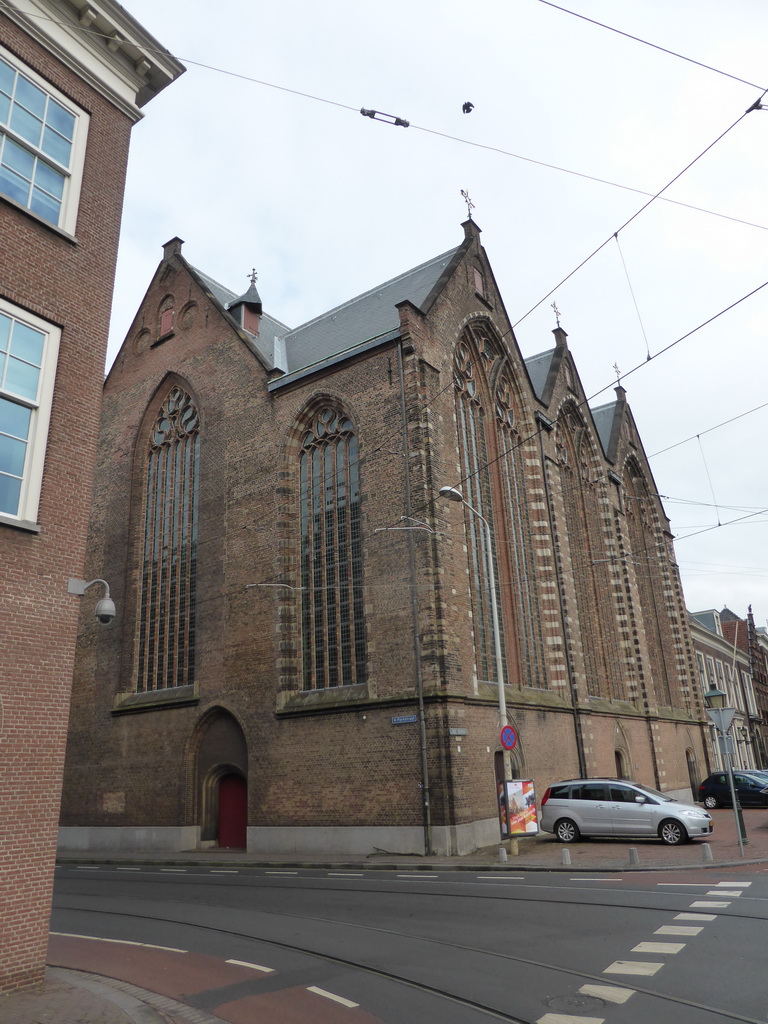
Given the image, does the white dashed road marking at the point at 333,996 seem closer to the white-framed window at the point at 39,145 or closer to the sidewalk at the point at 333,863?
the sidewalk at the point at 333,863

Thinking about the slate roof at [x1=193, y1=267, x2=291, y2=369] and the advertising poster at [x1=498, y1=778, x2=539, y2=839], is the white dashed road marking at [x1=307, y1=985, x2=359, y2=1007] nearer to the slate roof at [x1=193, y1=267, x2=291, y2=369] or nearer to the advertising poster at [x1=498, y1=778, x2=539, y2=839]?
the advertising poster at [x1=498, y1=778, x2=539, y2=839]

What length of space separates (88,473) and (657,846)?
15526 mm

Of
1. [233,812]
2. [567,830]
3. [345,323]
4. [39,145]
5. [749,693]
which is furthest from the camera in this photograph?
[749,693]

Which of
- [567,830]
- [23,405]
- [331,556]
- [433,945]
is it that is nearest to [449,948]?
[433,945]

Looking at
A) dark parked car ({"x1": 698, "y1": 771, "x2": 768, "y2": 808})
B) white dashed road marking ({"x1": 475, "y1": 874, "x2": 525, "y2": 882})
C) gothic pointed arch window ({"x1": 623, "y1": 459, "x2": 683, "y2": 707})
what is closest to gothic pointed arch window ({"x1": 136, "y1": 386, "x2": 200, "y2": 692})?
white dashed road marking ({"x1": 475, "y1": 874, "x2": 525, "y2": 882})

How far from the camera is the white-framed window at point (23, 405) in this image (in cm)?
841

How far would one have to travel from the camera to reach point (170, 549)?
85.9ft

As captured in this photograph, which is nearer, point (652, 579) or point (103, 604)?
point (103, 604)

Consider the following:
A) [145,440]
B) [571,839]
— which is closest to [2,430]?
[571,839]

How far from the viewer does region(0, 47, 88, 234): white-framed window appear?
906 centimetres

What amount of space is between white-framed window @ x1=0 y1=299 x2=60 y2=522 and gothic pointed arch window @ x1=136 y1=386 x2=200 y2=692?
16473 mm

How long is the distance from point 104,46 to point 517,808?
16.6m

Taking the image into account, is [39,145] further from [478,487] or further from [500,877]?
[478,487]

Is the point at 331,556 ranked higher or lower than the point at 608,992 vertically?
higher
